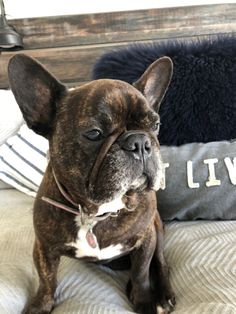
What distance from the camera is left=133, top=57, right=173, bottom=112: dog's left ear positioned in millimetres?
965

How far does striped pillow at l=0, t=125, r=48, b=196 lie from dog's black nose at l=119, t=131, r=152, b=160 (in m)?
0.78

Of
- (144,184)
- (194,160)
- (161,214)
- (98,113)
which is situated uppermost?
(98,113)

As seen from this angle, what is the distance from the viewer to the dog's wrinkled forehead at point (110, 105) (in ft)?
2.53

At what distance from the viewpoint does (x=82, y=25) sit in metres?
1.75

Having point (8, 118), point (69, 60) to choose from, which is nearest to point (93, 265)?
point (8, 118)

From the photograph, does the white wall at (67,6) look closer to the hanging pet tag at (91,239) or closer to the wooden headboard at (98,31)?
the wooden headboard at (98,31)

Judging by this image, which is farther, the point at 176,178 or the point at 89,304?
the point at 176,178

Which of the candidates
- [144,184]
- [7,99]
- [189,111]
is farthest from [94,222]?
[7,99]

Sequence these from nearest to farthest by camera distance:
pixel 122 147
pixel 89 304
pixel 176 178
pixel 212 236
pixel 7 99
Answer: pixel 122 147 → pixel 89 304 → pixel 212 236 → pixel 176 178 → pixel 7 99

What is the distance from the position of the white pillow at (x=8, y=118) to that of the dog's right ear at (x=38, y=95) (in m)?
0.79

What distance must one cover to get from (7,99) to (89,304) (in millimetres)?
1017

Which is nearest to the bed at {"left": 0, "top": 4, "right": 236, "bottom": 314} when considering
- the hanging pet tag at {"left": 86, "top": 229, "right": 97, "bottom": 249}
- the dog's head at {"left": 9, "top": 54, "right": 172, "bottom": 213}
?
the hanging pet tag at {"left": 86, "top": 229, "right": 97, "bottom": 249}

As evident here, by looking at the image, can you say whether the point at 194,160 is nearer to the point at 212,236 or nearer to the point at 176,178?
the point at 176,178

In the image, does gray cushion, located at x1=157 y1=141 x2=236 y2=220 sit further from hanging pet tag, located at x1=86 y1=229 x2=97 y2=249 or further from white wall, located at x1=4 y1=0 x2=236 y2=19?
white wall, located at x1=4 y1=0 x2=236 y2=19
